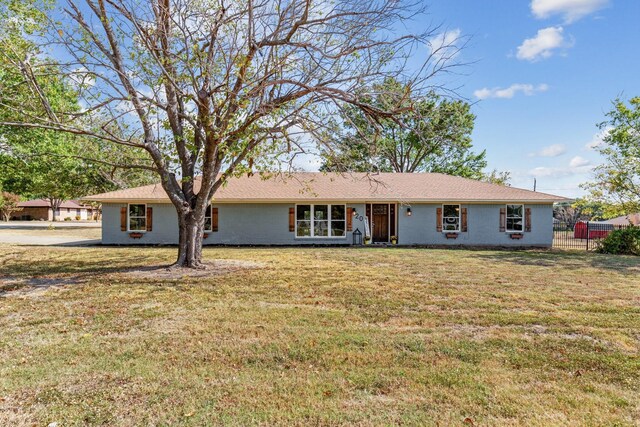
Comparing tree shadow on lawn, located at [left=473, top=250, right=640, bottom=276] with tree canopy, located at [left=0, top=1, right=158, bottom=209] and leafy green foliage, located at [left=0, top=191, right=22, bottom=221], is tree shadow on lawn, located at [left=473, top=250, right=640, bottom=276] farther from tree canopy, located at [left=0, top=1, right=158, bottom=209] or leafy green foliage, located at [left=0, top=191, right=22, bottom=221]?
leafy green foliage, located at [left=0, top=191, right=22, bottom=221]

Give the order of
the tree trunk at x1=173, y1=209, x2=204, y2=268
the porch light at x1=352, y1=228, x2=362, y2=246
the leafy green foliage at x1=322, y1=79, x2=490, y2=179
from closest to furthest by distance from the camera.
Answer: the leafy green foliage at x1=322, y1=79, x2=490, y2=179 → the tree trunk at x1=173, y1=209, x2=204, y2=268 → the porch light at x1=352, y1=228, x2=362, y2=246


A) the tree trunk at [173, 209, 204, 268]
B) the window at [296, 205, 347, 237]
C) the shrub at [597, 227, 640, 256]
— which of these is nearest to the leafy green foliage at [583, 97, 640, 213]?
the shrub at [597, 227, 640, 256]

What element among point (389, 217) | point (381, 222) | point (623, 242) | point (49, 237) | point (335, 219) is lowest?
point (49, 237)

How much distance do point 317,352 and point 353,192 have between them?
14.1 m

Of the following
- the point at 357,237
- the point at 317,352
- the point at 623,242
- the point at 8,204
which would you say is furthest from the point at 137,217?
the point at 8,204

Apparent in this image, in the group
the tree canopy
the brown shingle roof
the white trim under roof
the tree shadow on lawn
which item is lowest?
the tree shadow on lawn

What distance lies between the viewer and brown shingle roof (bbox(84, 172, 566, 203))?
16.9 metres

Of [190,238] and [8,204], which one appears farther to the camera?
[8,204]

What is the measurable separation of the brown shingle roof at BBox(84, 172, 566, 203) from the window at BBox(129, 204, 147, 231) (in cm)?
70

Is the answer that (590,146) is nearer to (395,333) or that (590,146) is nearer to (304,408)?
(395,333)

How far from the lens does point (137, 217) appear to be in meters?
17.5

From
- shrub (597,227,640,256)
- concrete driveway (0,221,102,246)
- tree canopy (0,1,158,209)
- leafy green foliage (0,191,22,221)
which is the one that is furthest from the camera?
leafy green foliage (0,191,22,221)

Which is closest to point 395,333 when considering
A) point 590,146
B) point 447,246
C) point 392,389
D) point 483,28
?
point 392,389

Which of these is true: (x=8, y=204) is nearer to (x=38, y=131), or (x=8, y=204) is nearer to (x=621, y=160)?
(x=38, y=131)
